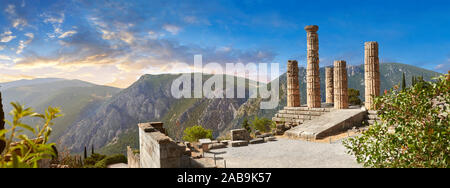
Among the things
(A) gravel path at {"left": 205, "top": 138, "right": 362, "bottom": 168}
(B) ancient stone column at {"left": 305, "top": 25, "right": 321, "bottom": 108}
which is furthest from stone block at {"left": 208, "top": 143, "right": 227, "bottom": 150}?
(B) ancient stone column at {"left": 305, "top": 25, "right": 321, "bottom": 108}

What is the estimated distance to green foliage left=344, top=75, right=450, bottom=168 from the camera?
5559 millimetres

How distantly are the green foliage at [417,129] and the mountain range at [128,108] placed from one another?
84572mm

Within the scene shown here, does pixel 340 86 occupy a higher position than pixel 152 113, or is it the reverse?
pixel 340 86

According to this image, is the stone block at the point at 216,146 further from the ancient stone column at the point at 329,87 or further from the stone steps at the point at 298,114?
the ancient stone column at the point at 329,87

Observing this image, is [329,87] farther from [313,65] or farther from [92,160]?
[92,160]

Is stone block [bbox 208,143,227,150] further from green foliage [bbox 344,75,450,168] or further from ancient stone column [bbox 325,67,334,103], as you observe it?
ancient stone column [bbox 325,67,334,103]

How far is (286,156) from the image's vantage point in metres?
9.55

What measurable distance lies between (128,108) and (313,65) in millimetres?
133775

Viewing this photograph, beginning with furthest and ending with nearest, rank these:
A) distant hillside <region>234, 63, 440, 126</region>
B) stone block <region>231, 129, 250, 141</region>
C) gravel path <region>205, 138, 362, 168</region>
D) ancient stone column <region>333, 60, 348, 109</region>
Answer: distant hillside <region>234, 63, 440, 126</region>, ancient stone column <region>333, 60, 348, 109</region>, stone block <region>231, 129, 250, 141</region>, gravel path <region>205, 138, 362, 168</region>

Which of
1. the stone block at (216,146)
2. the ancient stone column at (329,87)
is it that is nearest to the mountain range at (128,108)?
the ancient stone column at (329,87)

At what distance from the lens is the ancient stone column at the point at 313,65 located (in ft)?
66.7

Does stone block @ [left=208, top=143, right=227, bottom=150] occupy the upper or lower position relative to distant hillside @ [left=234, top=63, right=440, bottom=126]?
lower

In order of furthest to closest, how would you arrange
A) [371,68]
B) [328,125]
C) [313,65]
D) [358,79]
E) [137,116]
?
[358,79]
[137,116]
[313,65]
[371,68]
[328,125]

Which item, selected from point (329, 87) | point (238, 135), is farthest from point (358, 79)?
point (238, 135)
